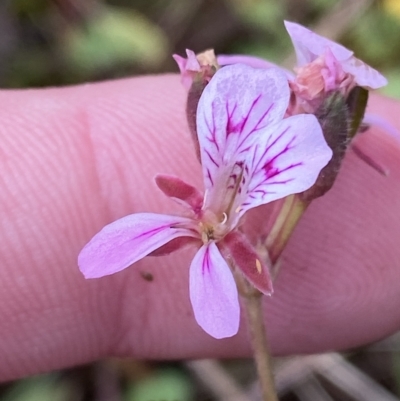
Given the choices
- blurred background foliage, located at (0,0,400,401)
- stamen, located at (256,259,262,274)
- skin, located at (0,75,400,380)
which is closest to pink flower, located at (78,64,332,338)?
stamen, located at (256,259,262,274)

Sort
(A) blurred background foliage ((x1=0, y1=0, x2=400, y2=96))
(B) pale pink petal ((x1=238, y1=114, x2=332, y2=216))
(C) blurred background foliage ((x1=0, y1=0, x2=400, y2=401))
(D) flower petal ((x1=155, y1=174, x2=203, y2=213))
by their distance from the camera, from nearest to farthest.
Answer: (B) pale pink petal ((x1=238, y1=114, x2=332, y2=216)) → (D) flower petal ((x1=155, y1=174, x2=203, y2=213)) → (C) blurred background foliage ((x1=0, y1=0, x2=400, y2=401)) → (A) blurred background foliage ((x1=0, y1=0, x2=400, y2=96))

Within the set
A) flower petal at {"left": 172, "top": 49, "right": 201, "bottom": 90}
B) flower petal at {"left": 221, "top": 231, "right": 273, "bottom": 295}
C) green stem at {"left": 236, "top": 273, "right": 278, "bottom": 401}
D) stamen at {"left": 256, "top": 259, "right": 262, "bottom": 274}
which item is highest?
flower petal at {"left": 172, "top": 49, "right": 201, "bottom": 90}

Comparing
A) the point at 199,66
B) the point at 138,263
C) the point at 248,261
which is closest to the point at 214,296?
the point at 248,261

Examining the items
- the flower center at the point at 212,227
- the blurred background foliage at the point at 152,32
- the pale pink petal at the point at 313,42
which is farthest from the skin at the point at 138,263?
the blurred background foliage at the point at 152,32

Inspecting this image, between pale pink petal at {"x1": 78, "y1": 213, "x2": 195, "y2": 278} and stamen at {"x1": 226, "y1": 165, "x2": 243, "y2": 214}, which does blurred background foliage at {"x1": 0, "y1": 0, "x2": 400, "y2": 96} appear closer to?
stamen at {"x1": 226, "y1": 165, "x2": 243, "y2": 214}

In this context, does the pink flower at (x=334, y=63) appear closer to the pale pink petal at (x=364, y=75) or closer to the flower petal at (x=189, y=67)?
the pale pink petal at (x=364, y=75)

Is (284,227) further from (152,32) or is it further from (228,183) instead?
(152,32)

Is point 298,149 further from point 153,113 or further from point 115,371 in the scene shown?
point 115,371
